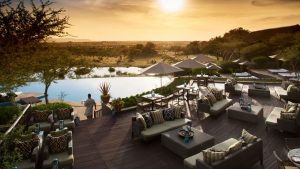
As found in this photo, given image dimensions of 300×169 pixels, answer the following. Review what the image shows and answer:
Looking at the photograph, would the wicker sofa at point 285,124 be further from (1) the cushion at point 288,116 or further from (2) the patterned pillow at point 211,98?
(2) the patterned pillow at point 211,98

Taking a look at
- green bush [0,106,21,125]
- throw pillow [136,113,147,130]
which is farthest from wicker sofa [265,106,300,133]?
green bush [0,106,21,125]

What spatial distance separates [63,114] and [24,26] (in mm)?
6898

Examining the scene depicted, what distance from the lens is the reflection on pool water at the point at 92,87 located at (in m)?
24.5

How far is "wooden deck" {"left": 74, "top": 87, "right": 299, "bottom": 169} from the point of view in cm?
729

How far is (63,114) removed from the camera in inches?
416

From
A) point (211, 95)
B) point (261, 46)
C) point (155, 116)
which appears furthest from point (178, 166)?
point (261, 46)

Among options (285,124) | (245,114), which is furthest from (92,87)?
(285,124)

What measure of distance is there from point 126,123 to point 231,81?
28.0 ft

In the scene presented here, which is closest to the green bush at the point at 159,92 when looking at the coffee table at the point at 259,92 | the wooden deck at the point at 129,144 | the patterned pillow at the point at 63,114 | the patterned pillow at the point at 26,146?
the wooden deck at the point at 129,144

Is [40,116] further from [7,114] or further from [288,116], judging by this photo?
[288,116]

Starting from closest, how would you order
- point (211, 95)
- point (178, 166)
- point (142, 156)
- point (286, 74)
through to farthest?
point (178, 166), point (142, 156), point (211, 95), point (286, 74)

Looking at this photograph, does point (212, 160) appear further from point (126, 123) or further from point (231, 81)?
point (231, 81)

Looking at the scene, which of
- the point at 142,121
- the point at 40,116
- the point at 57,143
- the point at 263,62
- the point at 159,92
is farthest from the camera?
the point at 263,62

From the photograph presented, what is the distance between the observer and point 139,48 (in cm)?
8912
